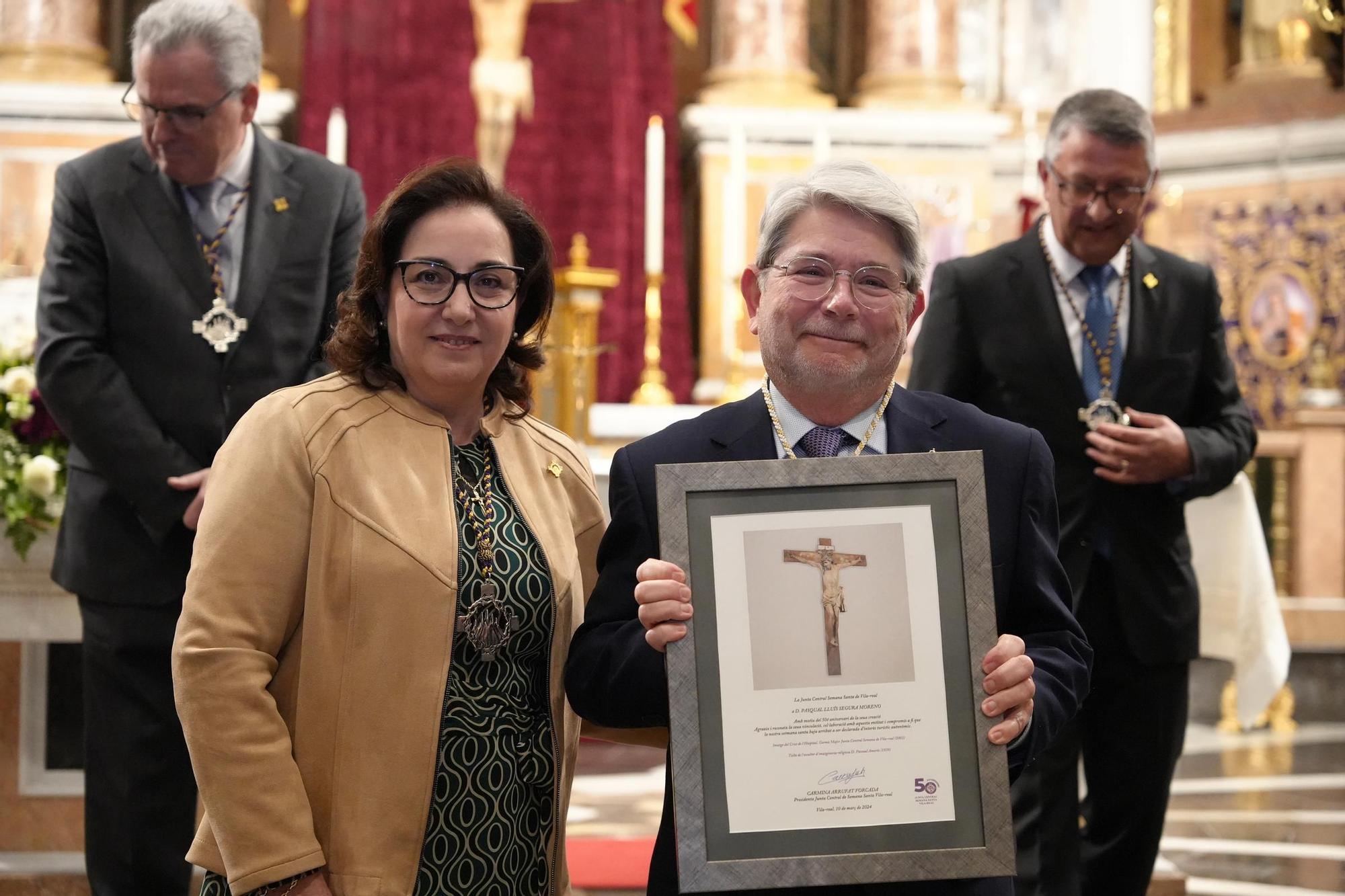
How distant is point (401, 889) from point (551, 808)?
0.29 meters

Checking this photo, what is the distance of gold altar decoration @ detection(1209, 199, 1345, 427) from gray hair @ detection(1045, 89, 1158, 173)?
668 cm

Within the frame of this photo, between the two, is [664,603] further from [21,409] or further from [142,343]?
[21,409]

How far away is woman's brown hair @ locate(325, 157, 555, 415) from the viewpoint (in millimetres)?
2361

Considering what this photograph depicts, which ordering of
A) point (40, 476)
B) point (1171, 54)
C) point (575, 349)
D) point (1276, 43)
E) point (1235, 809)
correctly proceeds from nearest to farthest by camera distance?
point (40, 476)
point (1235, 809)
point (575, 349)
point (1276, 43)
point (1171, 54)

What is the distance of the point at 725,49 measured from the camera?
9.53 m

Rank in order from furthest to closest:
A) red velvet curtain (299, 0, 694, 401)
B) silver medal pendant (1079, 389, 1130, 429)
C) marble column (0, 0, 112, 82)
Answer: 1. red velvet curtain (299, 0, 694, 401)
2. marble column (0, 0, 112, 82)
3. silver medal pendant (1079, 389, 1130, 429)

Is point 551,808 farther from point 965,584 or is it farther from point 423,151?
point 423,151

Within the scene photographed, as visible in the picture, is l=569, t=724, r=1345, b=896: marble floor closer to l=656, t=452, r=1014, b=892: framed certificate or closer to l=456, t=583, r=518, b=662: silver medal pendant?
l=456, t=583, r=518, b=662: silver medal pendant

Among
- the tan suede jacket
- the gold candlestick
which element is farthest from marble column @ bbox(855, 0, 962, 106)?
the tan suede jacket

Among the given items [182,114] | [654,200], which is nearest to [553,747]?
[182,114]

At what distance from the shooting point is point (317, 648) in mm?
2221

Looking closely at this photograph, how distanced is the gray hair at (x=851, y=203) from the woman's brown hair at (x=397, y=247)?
434mm

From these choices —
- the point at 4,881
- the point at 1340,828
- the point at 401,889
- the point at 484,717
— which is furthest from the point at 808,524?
the point at 1340,828

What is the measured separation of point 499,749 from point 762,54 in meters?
7.77
